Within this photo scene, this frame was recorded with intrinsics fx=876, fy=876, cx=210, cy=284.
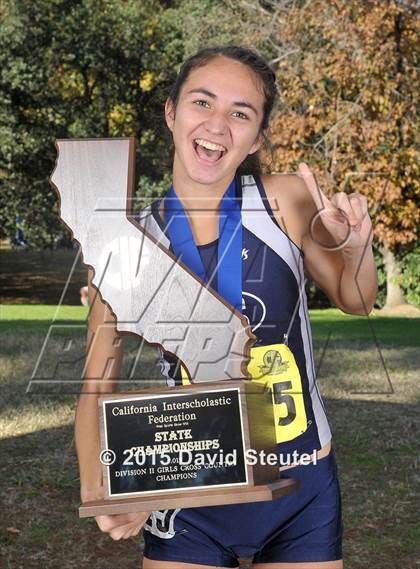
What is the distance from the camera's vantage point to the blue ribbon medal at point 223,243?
203 cm

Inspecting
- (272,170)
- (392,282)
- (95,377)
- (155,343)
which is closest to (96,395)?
(95,377)

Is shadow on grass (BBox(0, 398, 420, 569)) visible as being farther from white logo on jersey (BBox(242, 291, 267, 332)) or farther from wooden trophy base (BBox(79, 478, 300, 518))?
wooden trophy base (BBox(79, 478, 300, 518))

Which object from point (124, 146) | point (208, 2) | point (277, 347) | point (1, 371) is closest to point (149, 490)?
point (277, 347)

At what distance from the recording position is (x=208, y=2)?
72.8 feet

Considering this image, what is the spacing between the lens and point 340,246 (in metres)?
2.07

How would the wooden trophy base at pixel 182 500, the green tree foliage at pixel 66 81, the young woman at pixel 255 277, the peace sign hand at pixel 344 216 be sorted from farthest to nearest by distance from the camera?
1. the green tree foliage at pixel 66 81
2. the young woman at pixel 255 277
3. the peace sign hand at pixel 344 216
4. the wooden trophy base at pixel 182 500

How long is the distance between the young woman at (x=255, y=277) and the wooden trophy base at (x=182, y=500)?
0.17 meters

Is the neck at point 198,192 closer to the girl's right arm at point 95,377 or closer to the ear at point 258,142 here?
the ear at point 258,142

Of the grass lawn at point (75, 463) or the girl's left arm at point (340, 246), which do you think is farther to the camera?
the grass lawn at point (75, 463)

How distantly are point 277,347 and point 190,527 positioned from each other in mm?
564

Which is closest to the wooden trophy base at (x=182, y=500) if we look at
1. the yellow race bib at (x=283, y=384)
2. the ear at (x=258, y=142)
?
the yellow race bib at (x=283, y=384)

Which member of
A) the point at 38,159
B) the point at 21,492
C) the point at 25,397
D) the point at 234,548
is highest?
the point at 234,548

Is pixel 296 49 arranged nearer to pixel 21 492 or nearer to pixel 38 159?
pixel 38 159

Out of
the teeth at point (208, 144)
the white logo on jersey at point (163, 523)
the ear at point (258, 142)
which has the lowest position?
the white logo on jersey at point (163, 523)
